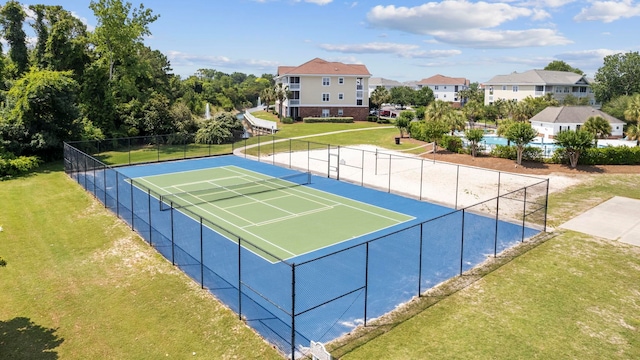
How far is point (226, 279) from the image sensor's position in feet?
50.5

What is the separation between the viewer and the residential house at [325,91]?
68000mm

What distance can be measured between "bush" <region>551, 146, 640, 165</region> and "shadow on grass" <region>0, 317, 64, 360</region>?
3248 cm

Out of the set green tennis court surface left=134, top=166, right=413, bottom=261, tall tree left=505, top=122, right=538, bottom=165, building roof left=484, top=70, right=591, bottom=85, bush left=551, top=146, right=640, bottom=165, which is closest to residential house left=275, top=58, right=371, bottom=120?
building roof left=484, top=70, right=591, bottom=85

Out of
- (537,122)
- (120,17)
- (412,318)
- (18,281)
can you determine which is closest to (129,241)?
(18,281)

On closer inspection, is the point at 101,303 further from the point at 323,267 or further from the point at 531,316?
the point at 531,316

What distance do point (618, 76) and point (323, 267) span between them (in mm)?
85160

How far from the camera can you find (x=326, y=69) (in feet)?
229

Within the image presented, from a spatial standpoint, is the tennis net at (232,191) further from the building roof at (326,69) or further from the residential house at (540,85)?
the residential house at (540,85)

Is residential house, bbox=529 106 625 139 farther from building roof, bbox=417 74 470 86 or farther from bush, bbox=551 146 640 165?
building roof, bbox=417 74 470 86

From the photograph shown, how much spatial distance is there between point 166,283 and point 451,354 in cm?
891

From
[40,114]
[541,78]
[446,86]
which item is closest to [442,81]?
[446,86]

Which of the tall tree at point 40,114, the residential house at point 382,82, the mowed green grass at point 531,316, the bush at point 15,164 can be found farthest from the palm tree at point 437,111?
the residential house at point 382,82

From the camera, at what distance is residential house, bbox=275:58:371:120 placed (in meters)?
68.0

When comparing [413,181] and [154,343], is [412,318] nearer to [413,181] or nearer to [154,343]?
[154,343]
